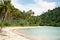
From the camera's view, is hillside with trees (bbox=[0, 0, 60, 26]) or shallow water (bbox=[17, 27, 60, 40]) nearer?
shallow water (bbox=[17, 27, 60, 40])

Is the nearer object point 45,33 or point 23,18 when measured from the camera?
point 45,33

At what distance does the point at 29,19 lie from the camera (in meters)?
63.9

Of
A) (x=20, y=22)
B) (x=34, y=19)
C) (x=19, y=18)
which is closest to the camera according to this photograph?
(x=20, y=22)

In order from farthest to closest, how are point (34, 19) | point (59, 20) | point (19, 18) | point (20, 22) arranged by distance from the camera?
point (59, 20) < point (34, 19) < point (19, 18) < point (20, 22)

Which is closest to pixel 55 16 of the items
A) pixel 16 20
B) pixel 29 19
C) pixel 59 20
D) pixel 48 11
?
pixel 59 20

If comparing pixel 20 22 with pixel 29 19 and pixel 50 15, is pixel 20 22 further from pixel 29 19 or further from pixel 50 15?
pixel 50 15

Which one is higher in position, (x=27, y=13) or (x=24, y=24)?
(x=27, y=13)

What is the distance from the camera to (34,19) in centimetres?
6912

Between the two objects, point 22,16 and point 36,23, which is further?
point 36,23

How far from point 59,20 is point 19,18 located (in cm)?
2915

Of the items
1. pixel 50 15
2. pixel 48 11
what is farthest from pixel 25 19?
pixel 48 11

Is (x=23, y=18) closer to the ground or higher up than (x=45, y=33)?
higher up

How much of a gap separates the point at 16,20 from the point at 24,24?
369 cm

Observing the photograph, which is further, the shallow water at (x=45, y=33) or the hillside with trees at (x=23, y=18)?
the hillside with trees at (x=23, y=18)
